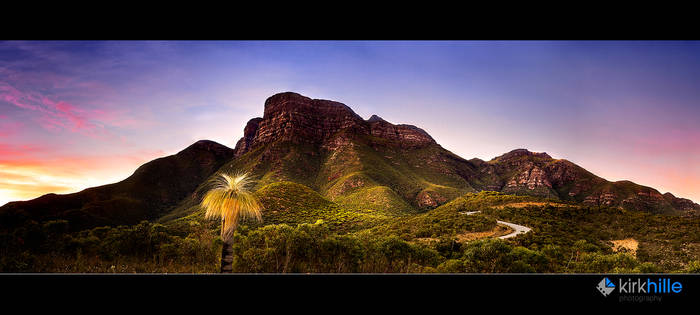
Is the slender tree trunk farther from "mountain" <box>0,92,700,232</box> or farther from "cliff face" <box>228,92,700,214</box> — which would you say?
"cliff face" <box>228,92,700,214</box>

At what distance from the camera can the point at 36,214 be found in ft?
14.4

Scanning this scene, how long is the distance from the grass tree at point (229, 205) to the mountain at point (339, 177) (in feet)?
11.5

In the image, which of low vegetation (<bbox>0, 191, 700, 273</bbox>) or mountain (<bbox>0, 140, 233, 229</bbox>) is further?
mountain (<bbox>0, 140, 233, 229</bbox>)

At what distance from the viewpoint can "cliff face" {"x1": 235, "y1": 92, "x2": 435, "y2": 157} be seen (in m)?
40.5

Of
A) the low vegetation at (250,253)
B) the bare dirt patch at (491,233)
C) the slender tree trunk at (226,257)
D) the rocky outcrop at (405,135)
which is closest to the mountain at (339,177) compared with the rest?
the rocky outcrop at (405,135)

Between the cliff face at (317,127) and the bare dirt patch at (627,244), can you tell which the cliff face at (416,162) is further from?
the bare dirt patch at (627,244)

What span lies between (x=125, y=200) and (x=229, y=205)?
1093 centimetres

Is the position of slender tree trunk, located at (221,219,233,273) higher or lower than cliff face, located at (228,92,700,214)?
lower

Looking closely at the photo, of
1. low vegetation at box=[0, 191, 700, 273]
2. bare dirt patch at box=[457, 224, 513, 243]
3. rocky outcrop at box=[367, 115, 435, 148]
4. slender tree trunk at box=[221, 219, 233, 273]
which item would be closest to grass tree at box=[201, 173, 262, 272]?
slender tree trunk at box=[221, 219, 233, 273]

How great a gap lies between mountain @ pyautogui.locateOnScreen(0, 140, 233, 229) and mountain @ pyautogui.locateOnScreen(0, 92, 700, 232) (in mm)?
36
